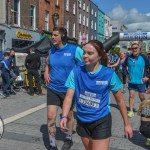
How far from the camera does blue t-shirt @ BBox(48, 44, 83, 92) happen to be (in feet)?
17.1


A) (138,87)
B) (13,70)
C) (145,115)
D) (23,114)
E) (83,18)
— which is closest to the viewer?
(145,115)

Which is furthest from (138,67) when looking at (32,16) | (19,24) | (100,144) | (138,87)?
(32,16)

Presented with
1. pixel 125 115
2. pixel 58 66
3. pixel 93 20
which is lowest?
pixel 125 115

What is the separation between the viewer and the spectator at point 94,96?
3.57m

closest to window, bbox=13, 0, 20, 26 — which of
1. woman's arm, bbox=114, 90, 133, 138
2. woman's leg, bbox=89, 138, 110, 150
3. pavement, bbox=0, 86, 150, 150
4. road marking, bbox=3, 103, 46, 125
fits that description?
pavement, bbox=0, 86, 150, 150

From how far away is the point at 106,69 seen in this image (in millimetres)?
3658

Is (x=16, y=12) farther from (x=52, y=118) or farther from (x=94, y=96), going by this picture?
(x=94, y=96)

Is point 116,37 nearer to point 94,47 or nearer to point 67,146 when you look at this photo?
point 67,146

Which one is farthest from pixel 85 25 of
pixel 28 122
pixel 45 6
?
pixel 28 122

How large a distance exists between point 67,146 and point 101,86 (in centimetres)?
220

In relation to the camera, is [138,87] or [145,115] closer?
[145,115]

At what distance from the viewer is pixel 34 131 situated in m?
6.66

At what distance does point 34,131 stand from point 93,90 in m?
3.36

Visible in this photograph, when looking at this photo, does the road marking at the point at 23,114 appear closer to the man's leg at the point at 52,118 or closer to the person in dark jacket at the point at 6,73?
the man's leg at the point at 52,118
